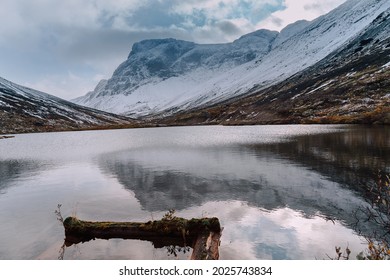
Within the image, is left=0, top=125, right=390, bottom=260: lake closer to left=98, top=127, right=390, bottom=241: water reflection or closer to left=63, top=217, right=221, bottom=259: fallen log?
left=98, top=127, right=390, bottom=241: water reflection

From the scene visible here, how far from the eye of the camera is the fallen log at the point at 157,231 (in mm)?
13518

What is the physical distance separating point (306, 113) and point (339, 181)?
440 ft

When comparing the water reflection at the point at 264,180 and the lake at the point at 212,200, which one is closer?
the lake at the point at 212,200

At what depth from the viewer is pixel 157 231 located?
14125mm

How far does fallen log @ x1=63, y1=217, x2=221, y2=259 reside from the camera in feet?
44.4

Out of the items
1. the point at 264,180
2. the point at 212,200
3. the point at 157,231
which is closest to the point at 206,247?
the point at 157,231

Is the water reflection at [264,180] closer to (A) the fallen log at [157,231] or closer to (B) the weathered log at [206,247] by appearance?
(A) the fallen log at [157,231]

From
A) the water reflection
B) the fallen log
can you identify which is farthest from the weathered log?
the water reflection

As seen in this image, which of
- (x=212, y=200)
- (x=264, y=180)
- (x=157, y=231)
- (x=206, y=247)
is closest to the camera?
(x=206, y=247)

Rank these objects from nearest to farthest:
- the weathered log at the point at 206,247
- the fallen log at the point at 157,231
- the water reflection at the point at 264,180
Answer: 1. the weathered log at the point at 206,247
2. the fallen log at the point at 157,231
3. the water reflection at the point at 264,180

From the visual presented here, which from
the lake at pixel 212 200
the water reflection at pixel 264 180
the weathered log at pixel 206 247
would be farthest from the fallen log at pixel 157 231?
the water reflection at pixel 264 180

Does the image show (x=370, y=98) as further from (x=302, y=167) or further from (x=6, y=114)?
(x=6, y=114)

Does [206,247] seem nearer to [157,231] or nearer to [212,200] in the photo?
[157,231]
